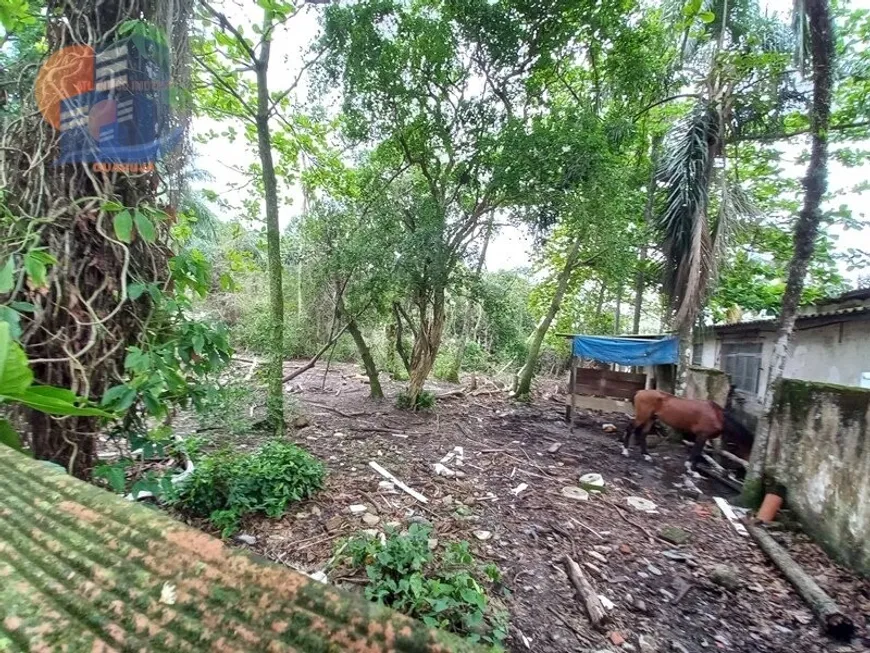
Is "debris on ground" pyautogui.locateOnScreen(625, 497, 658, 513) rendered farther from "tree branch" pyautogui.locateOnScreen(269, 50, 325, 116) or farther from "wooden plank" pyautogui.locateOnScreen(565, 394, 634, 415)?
"tree branch" pyautogui.locateOnScreen(269, 50, 325, 116)

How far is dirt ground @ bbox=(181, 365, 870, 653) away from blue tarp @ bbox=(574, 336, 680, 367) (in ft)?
5.10

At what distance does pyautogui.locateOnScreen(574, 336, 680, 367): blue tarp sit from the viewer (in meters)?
7.05

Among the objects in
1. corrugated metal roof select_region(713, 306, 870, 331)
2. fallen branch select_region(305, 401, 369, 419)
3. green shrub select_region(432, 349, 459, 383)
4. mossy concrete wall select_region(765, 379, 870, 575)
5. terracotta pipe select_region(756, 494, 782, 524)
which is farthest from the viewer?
green shrub select_region(432, 349, 459, 383)

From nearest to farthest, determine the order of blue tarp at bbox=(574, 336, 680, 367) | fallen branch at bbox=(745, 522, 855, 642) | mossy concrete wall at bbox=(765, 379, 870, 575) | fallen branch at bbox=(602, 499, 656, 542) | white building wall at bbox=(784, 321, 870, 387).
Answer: fallen branch at bbox=(745, 522, 855, 642) → mossy concrete wall at bbox=(765, 379, 870, 575) → fallen branch at bbox=(602, 499, 656, 542) → white building wall at bbox=(784, 321, 870, 387) → blue tarp at bbox=(574, 336, 680, 367)

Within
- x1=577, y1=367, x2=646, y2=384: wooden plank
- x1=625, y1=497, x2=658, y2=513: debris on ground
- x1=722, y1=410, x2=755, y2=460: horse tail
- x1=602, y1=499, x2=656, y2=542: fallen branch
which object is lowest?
x1=602, y1=499, x2=656, y2=542: fallen branch

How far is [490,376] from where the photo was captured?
12891mm

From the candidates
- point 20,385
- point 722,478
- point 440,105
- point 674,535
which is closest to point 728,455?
point 722,478

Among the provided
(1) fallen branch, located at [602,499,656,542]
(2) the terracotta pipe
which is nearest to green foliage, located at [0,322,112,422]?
(1) fallen branch, located at [602,499,656,542]

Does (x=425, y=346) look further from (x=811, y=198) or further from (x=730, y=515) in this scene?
(x=811, y=198)

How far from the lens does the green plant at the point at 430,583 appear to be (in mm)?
2461

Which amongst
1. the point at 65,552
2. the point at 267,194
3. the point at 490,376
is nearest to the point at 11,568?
the point at 65,552

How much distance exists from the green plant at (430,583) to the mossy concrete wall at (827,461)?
10.1 feet

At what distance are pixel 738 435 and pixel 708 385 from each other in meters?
0.91

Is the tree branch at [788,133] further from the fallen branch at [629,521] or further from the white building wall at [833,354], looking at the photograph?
the fallen branch at [629,521]
